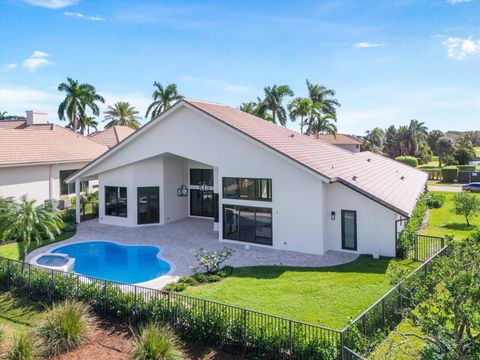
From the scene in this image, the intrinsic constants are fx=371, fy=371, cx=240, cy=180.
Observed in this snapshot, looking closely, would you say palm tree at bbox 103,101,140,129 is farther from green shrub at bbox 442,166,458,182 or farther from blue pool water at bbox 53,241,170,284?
green shrub at bbox 442,166,458,182

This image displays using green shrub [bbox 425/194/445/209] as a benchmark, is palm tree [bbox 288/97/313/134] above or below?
above

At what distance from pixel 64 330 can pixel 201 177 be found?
18783mm

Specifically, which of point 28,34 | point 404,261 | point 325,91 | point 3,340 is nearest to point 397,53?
point 404,261

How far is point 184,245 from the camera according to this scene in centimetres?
2145

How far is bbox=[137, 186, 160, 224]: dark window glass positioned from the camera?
2616 cm

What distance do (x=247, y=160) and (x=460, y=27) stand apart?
1230 centimetres

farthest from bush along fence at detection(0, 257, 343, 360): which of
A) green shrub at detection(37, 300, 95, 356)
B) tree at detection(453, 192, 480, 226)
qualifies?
tree at detection(453, 192, 480, 226)

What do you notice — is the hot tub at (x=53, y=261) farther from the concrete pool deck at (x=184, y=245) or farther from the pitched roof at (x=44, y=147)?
the pitched roof at (x=44, y=147)

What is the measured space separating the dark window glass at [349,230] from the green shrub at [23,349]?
569 inches

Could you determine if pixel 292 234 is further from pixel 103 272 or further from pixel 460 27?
pixel 460 27

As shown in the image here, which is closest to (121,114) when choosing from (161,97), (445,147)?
(161,97)

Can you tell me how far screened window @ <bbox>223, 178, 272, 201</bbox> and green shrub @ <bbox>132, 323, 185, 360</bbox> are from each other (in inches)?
445

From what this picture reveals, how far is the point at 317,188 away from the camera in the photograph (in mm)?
18875

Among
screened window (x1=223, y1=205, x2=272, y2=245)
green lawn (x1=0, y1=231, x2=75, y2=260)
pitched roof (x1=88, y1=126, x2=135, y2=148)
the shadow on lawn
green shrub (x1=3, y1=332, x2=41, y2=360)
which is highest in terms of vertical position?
pitched roof (x1=88, y1=126, x2=135, y2=148)
